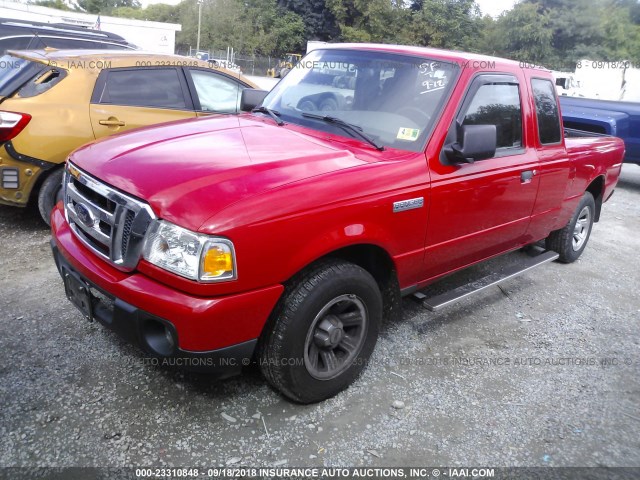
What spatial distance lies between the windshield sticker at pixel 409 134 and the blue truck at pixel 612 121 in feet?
21.6

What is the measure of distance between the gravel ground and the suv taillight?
47.7 inches

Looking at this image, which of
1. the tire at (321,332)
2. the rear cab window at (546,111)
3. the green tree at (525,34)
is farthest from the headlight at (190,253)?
the green tree at (525,34)

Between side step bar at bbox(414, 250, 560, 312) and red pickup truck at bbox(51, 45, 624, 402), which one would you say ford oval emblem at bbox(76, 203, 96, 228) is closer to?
red pickup truck at bbox(51, 45, 624, 402)

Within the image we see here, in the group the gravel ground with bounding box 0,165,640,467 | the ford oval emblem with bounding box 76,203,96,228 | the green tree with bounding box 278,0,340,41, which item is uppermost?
the green tree with bounding box 278,0,340,41

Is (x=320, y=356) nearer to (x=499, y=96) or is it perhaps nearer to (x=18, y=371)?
(x=18, y=371)

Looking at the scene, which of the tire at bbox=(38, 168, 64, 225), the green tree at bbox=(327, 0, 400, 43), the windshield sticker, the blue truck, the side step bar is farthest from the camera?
the green tree at bbox=(327, 0, 400, 43)

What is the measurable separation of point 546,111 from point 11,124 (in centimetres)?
453

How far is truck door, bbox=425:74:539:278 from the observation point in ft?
10.6

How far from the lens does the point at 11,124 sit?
4562 mm

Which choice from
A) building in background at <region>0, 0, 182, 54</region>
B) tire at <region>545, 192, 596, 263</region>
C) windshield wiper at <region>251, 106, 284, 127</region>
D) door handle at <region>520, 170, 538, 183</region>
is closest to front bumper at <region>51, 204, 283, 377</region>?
windshield wiper at <region>251, 106, 284, 127</region>

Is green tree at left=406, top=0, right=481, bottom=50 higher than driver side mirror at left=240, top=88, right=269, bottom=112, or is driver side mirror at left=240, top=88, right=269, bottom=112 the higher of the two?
green tree at left=406, top=0, right=481, bottom=50

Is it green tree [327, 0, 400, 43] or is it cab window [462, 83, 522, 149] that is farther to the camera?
green tree [327, 0, 400, 43]

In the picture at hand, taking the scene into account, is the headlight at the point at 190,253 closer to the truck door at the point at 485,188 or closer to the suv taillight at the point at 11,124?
the truck door at the point at 485,188

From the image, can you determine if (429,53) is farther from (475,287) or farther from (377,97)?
(475,287)
